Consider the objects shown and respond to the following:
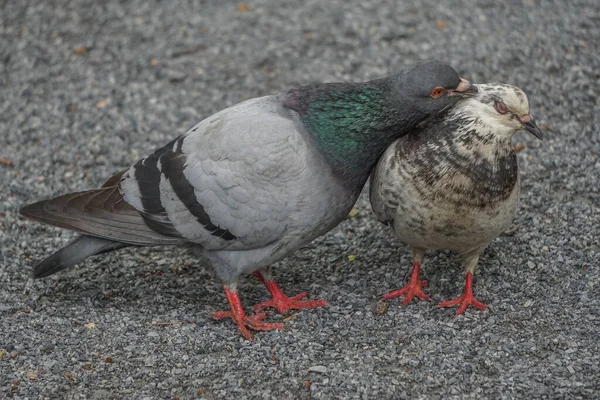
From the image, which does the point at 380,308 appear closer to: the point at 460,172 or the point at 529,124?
the point at 460,172

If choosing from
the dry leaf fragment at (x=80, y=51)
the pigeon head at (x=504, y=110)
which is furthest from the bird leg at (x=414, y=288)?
the dry leaf fragment at (x=80, y=51)

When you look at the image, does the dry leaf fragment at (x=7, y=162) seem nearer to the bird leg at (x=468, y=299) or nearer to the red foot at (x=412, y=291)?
the red foot at (x=412, y=291)

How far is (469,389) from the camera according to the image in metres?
4.77

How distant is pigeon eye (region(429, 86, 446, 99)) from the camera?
16.6 feet

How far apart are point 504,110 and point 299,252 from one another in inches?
87.1

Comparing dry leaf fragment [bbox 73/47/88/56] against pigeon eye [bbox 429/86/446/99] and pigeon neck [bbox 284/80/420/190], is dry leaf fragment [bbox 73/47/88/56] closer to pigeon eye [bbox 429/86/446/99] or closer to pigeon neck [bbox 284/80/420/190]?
pigeon neck [bbox 284/80/420/190]

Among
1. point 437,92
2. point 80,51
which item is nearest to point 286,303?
point 437,92

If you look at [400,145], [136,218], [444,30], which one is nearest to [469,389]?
[400,145]

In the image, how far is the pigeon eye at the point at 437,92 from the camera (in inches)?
199

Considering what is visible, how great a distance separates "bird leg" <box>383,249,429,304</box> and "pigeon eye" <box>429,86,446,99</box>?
3.88 feet

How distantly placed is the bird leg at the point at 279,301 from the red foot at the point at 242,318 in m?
0.17

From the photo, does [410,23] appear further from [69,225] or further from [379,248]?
[69,225]

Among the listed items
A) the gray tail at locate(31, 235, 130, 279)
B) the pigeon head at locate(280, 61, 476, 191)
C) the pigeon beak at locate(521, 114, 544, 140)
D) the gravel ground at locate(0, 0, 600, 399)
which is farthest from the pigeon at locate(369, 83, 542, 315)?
the gray tail at locate(31, 235, 130, 279)

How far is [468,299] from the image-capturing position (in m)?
5.55
